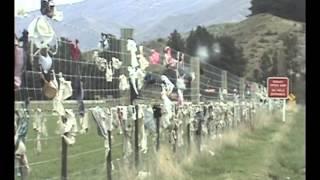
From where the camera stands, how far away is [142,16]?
9.09 ft

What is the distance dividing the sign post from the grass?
0.09 meters

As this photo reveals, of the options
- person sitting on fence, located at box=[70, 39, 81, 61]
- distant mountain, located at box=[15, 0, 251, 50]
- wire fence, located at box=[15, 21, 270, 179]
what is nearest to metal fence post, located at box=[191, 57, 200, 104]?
wire fence, located at box=[15, 21, 270, 179]

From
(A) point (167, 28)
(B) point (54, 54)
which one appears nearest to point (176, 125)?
(A) point (167, 28)

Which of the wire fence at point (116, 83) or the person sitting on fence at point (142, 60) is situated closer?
the wire fence at point (116, 83)

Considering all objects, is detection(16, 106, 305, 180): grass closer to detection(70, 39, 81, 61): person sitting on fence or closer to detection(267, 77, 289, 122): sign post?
detection(267, 77, 289, 122): sign post

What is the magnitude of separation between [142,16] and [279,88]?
668 mm

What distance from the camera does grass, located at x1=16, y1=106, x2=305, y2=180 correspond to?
2609 mm

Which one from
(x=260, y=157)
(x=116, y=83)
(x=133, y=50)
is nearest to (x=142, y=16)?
(x=133, y=50)

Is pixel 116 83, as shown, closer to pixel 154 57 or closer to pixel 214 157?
pixel 154 57

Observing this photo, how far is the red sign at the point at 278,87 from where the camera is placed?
2617 millimetres

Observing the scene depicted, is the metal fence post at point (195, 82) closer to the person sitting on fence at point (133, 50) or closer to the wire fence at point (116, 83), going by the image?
the wire fence at point (116, 83)

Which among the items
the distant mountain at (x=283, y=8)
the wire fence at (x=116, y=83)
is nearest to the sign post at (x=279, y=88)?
the wire fence at (x=116, y=83)

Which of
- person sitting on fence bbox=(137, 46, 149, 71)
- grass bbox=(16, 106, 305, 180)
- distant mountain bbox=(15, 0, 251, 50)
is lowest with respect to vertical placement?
Result: grass bbox=(16, 106, 305, 180)
